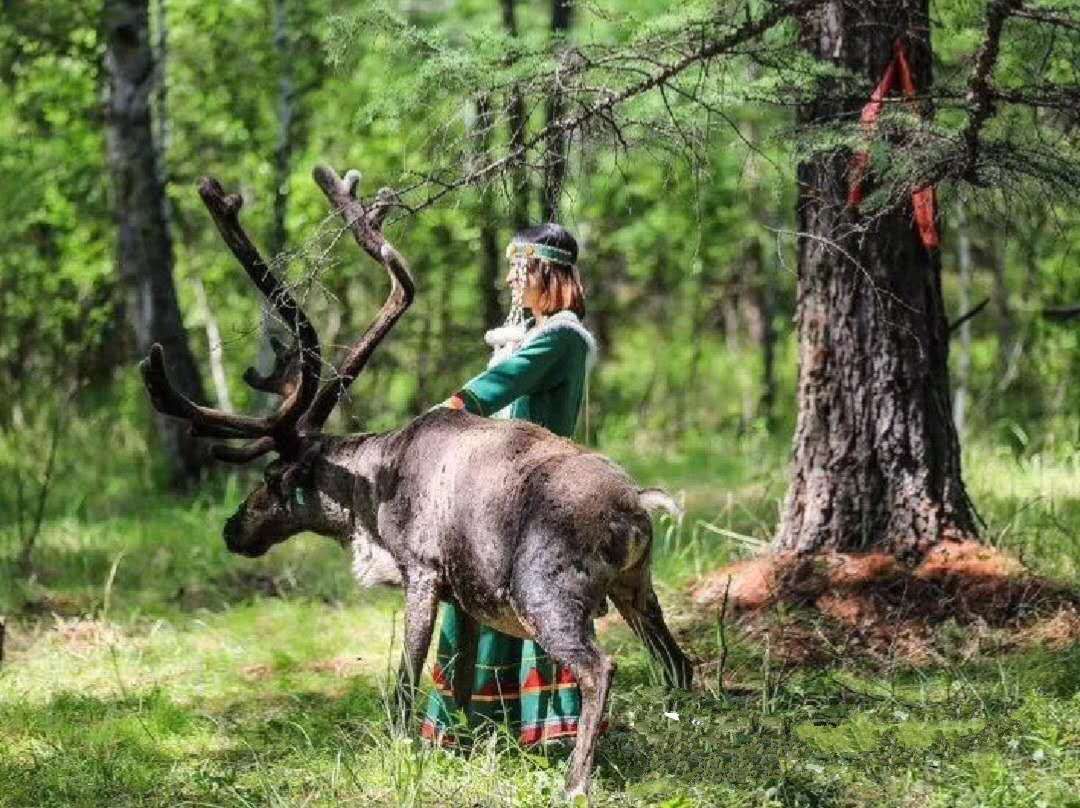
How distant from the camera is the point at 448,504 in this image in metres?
4.93

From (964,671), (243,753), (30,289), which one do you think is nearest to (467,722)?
(243,753)

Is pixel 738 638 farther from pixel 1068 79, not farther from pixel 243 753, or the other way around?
pixel 1068 79

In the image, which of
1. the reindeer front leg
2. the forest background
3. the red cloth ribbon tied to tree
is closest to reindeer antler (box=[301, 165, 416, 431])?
the forest background

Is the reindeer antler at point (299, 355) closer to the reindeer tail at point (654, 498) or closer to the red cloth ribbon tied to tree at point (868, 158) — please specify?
the reindeer tail at point (654, 498)

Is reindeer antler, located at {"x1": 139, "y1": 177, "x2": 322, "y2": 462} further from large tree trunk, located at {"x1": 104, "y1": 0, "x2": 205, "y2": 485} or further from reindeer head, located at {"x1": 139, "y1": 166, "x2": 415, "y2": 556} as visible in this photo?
large tree trunk, located at {"x1": 104, "y1": 0, "x2": 205, "y2": 485}

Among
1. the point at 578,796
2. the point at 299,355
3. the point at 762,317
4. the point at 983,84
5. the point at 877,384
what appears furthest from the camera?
the point at 762,317

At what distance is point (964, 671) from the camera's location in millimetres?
6074

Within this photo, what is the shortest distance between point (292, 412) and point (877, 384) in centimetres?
290

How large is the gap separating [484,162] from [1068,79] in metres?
2.69

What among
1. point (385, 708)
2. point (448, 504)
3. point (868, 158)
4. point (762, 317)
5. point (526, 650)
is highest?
point (868, 158)

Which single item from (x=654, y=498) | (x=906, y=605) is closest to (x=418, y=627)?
(x=654, y=498)

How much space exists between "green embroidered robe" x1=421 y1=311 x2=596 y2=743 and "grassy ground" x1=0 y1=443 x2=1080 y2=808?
13cm

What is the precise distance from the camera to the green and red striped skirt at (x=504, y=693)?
5.28 m

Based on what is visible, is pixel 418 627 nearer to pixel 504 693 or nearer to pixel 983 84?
pixel 504 693
